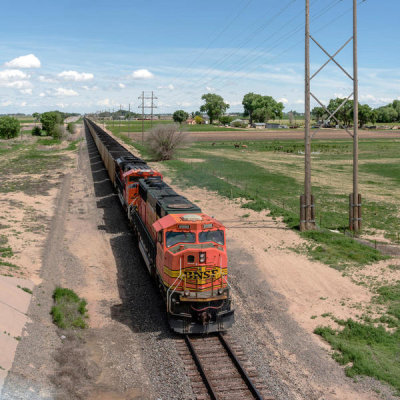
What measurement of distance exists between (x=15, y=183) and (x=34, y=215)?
17.1 meters

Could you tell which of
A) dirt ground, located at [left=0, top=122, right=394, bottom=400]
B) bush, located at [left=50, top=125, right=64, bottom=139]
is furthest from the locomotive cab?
bush, located at [left=50, top=125, right=64, bottom=139]

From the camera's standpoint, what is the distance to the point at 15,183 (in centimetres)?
4653

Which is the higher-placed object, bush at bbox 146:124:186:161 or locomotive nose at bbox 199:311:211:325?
bush at bbox 146:124:186:161

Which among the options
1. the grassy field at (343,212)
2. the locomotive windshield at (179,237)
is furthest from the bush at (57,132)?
the locomotive windshield at (179,237)

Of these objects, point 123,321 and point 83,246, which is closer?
point 123,321

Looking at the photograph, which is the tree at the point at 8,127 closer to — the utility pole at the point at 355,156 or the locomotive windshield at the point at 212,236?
the utility pole at the point at 355,156

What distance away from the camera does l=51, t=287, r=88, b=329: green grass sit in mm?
15039

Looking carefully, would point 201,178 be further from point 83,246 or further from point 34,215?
point 83,246

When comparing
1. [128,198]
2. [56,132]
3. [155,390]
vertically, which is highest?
[56,132]

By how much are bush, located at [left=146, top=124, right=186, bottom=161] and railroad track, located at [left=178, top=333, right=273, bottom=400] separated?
54675 millimetres

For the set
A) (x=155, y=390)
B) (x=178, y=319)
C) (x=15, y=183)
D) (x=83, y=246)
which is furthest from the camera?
(x=15, y=183)

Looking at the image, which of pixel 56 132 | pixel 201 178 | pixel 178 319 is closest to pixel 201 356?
pixel 178 319

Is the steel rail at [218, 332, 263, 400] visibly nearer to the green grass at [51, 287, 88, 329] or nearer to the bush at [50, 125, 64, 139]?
the green grass at [51, 287, 88, 329]

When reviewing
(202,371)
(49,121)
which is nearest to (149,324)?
(202,371)
